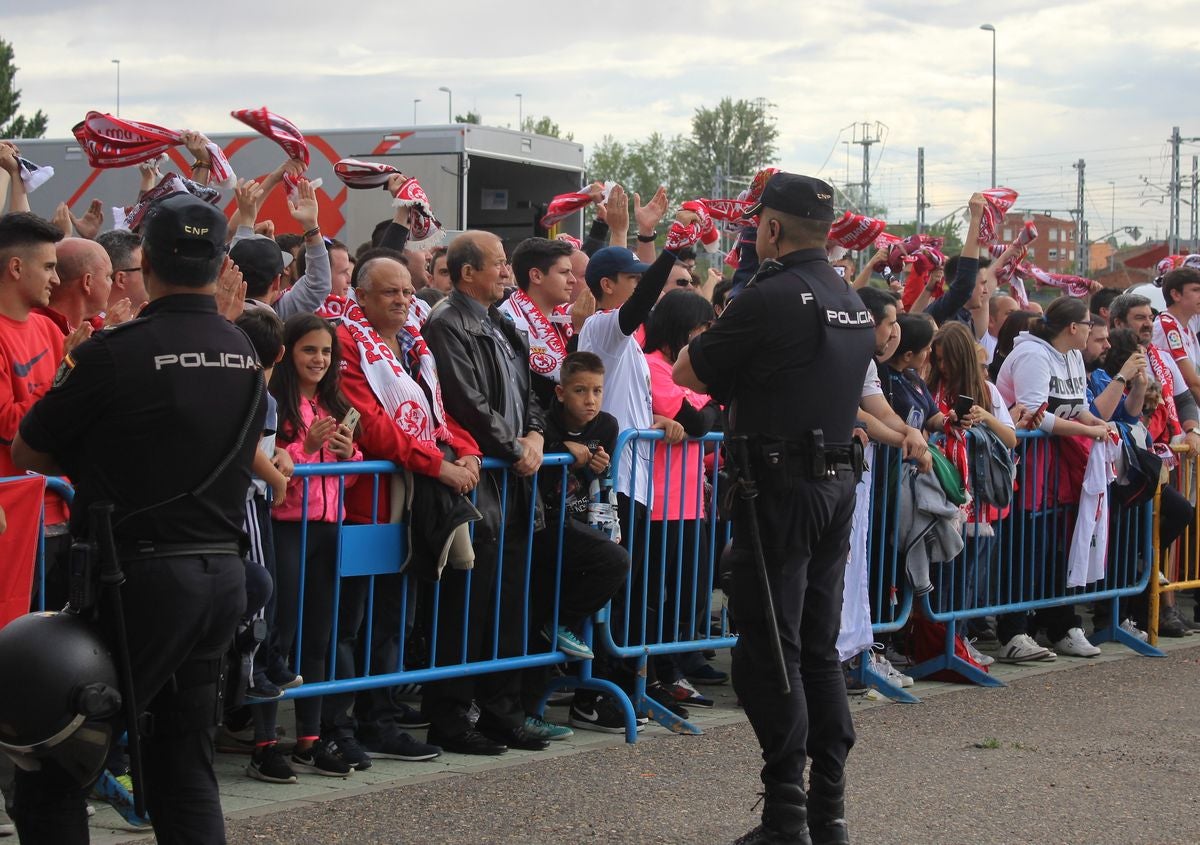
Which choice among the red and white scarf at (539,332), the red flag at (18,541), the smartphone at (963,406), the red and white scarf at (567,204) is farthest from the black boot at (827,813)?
the red and white scarf at (567,204)

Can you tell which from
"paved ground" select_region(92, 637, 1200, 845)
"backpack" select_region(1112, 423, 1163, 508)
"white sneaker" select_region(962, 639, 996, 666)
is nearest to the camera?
"paved ground" select_region(92, 637, 1200, 845)

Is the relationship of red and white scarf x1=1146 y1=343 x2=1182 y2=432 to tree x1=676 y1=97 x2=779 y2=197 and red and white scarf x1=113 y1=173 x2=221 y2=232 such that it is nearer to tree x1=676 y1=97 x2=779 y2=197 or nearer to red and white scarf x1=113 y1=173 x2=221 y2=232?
red and white scarf x1=113 y1=173 x2=221 y2=232

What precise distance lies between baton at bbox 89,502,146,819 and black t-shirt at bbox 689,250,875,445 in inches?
91.4

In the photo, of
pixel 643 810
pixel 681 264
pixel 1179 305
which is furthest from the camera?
pixel 1179 305

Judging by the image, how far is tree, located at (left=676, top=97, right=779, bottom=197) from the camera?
93.9m

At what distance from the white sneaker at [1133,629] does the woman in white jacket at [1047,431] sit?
15.1 inches

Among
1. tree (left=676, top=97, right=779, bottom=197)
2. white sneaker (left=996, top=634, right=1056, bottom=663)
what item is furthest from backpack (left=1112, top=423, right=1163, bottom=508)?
tree (left=676, top=97, right=779, bottom=197)

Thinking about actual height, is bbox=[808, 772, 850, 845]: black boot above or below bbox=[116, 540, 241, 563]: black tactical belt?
below

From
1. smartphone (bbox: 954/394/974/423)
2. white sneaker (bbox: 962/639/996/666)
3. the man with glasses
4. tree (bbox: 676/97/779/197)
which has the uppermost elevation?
tree (bbox: 676/97/779/197)

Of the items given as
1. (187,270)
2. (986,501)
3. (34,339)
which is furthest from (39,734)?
(986,501)

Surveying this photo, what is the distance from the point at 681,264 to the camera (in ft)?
30.8

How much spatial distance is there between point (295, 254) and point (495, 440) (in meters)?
2.69

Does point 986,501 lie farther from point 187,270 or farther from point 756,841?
point 187,270

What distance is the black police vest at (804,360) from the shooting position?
5.31 m
